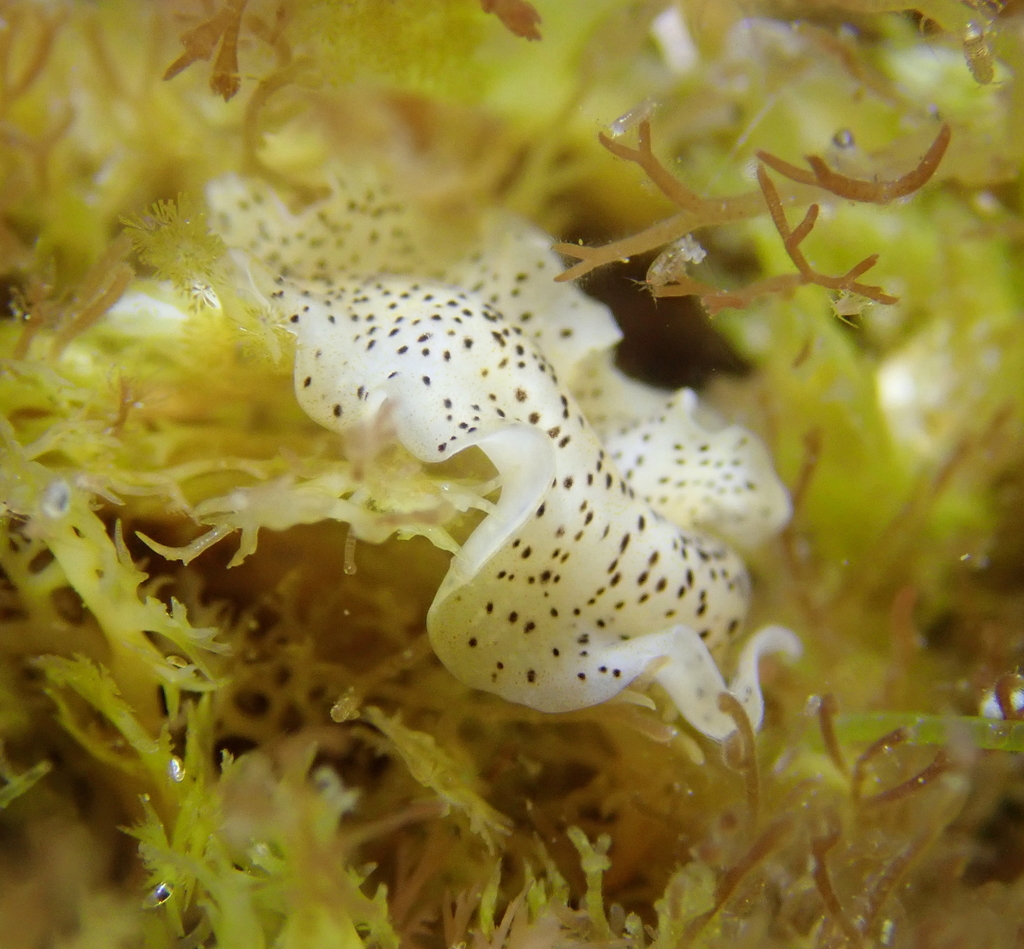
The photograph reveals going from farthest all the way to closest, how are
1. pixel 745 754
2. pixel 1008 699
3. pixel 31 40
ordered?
pixel 31 40
pixel 1008 699
pixel 745 754

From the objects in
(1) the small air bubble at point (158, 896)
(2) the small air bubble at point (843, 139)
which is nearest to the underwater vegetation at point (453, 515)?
(1) the small air bubble at point (158, 896)

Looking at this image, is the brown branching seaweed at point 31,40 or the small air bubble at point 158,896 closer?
the small air bubble at point 158,896

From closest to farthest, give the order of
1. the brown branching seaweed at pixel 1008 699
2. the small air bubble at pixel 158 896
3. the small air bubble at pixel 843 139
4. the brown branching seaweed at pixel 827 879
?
the small air bubble at pixel 158 896 < the brown branching seaweed at pixel 827 879 < the brown branching seaweed at pixel 1008 699 < the small air bubble at pixel 843 139

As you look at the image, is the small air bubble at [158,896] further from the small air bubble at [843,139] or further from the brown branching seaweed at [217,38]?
the small air bubble at [843,139]

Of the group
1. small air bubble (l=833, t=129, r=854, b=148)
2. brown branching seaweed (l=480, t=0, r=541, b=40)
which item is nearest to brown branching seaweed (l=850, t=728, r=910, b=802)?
small air bubble (l=833, t=129, r=854, b=148)

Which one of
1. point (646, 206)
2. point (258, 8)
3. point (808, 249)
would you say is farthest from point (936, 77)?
point (258, 8)

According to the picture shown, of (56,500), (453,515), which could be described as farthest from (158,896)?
(453,515)

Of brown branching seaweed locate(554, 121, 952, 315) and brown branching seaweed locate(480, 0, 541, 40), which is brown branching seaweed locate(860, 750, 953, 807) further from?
brown branching seaweed locate(480, 0, 541, 40)

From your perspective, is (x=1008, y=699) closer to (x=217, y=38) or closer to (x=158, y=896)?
(x=158, y=896)
